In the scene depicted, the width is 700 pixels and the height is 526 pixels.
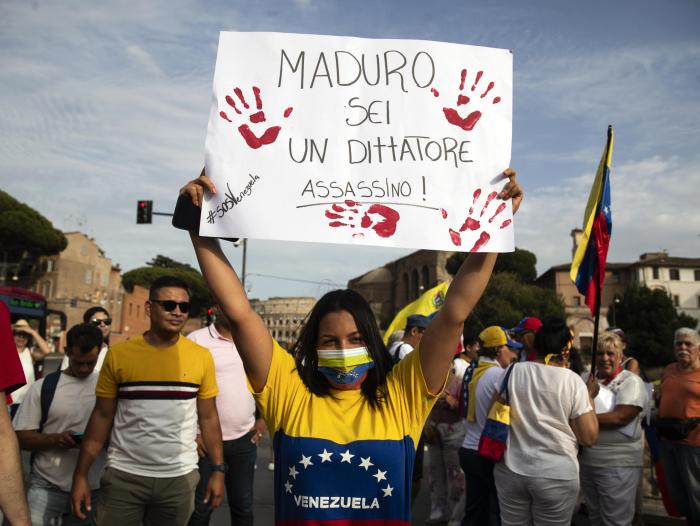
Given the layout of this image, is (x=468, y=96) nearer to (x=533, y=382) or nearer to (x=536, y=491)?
(x=533, y=382)

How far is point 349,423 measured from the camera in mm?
2240

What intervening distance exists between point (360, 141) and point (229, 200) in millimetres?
570

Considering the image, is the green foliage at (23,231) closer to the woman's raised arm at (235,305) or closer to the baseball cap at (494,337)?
the baseball cap at (494,337)

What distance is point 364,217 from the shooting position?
7.63 ft

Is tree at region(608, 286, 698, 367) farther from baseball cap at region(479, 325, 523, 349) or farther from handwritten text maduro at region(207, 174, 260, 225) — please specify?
handwritten text maduro at region(207, 174, 260, 225)

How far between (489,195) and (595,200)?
313 cm

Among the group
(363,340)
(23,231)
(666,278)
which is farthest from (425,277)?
(363,340)

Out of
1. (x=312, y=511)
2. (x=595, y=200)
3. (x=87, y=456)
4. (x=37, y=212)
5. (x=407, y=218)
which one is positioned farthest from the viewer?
(x=37, y=212)

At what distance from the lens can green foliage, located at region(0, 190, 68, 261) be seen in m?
55.4

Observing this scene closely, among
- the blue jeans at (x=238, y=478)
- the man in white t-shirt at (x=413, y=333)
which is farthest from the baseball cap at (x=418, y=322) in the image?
the blue jeans at (x=238, y=478)

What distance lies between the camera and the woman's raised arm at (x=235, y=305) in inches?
89.3

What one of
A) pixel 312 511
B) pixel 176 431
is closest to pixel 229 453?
pixel 176 431

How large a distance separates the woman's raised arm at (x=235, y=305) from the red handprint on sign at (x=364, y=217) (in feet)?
1.48

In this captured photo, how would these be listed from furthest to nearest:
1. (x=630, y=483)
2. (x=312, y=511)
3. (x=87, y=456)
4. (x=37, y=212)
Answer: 1. (x=37, y=212)
2. (x=630, y=483)
3. (x=87, y=456)
4. (x=312, y=511)
